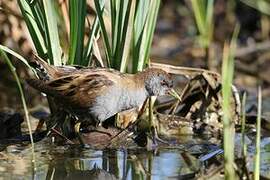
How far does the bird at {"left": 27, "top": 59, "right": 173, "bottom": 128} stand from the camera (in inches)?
175

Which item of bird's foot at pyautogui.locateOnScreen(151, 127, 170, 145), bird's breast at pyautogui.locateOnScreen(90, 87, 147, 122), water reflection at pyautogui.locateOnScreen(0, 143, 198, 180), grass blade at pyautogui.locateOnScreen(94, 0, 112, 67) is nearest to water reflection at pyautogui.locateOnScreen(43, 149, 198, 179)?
water reflection at pyautogui.locateOnScreen(0, 143, 198, 180)

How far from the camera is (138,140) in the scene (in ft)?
15.5

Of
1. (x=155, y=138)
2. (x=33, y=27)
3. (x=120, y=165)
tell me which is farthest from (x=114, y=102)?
(x=33, y=27)

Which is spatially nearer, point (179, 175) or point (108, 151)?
point (179, 175)

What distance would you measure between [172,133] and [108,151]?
2.11 feet

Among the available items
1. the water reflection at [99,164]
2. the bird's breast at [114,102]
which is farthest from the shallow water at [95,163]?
the bird's breast at [114,102]

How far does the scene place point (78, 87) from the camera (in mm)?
4504

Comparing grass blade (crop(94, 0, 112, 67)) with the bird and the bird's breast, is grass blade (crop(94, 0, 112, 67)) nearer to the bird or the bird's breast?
the bird

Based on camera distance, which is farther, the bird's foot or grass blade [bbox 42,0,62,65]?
the bird's foot

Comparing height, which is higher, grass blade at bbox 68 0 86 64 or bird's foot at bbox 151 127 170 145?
grass blade at bbox 68 0 86 64

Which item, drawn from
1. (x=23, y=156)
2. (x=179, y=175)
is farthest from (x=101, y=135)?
(x=179, y=175)

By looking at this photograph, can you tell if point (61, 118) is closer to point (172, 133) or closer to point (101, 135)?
point (101, 135)

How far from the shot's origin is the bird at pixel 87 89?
14.6ft

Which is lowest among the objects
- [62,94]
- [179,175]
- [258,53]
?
[179,175]
